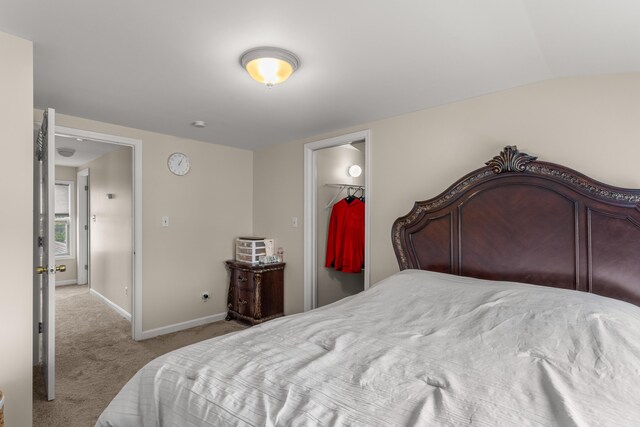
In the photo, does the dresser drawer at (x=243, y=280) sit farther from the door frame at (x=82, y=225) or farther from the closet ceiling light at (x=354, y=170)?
the door frame at (x=82, y=225)

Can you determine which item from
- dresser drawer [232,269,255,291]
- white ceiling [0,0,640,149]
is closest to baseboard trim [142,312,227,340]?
dresser drawer [232,269,255,291]

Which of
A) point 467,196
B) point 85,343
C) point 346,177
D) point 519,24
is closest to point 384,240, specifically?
point 467,196

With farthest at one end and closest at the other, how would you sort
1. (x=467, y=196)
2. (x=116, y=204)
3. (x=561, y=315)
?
(x=116, y=204) < (x=467, y=196) < (x=561, y=315)

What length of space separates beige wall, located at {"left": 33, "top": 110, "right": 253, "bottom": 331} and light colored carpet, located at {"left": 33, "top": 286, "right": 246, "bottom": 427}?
338 millimetres

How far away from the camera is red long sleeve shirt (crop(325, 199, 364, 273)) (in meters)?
3.79

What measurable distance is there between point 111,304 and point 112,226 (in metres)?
1.09

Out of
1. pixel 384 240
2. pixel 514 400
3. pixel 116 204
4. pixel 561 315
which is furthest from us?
pixel 116 204

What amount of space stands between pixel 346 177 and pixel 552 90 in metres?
2.49

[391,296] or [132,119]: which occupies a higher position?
[132,119]

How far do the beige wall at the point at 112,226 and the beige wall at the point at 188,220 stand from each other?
0.42m

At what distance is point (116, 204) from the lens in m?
4.50

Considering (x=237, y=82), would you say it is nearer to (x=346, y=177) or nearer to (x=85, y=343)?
(x=346, y=177)

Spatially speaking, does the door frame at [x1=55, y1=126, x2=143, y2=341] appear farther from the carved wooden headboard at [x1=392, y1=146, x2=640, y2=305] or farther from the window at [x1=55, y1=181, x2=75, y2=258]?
the window at [x1=55, y1=181, x2=75, y2=258]

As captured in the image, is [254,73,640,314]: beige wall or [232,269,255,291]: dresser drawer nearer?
[254,73,640,314]: beige wall
